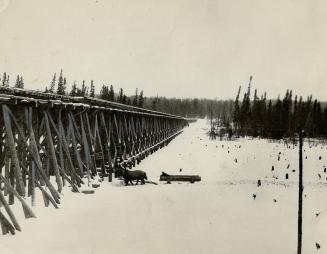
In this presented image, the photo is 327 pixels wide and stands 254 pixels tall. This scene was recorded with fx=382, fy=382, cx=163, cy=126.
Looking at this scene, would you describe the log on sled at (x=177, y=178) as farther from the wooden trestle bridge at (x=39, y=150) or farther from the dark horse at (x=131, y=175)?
the wooden trestle bridge at (x=39, y=150)

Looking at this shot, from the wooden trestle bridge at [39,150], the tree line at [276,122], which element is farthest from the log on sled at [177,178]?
the tree line at [276,122]

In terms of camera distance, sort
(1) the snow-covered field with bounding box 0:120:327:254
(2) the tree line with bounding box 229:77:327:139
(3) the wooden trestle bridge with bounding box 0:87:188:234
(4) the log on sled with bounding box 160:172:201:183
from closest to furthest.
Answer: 1. (1) the snow-covered field with bounding box 0:120:327:254
2. (3) the wooden trestle bridge with bounding box 0:87:188:234
3. (4) the log on sled with bounding box 160:172:201:183
4. (2) the tree line with bounding box 229:77:327:139

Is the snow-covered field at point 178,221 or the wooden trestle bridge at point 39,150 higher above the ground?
the wooden trestle bridge at point 39,150

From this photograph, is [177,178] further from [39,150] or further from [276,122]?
[276,122]

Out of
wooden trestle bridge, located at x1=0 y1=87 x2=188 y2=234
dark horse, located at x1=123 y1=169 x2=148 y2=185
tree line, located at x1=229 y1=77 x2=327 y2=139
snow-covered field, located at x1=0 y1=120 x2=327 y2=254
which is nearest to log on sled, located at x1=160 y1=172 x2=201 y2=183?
snow-covered field, located at x1=0 y1=120 x2=327 y2=254

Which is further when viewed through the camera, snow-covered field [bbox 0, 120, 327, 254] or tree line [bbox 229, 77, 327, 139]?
tree line [bbox 229, 77, 327, 139]

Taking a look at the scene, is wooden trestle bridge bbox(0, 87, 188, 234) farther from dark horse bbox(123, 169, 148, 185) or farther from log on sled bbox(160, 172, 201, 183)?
log on sled bbox(160, 172, 201, 183)

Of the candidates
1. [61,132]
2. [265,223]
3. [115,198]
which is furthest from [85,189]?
[265,223]

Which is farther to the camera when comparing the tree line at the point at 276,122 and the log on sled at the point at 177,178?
the tree line at the point at 276,122

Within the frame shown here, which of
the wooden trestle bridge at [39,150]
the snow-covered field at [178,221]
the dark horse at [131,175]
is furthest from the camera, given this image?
the dark horse at [131,175]
